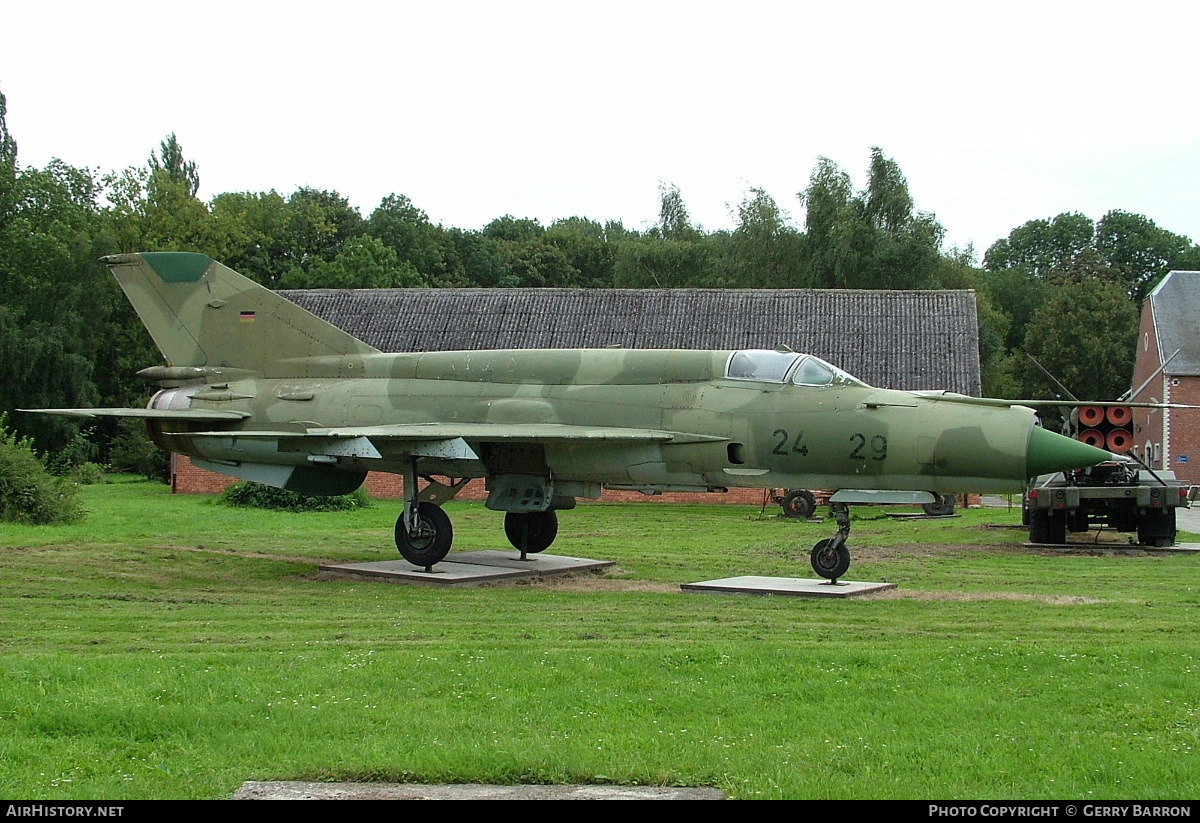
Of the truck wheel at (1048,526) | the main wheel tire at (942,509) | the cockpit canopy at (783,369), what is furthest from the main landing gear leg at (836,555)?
the main wheel tire at (942,509)

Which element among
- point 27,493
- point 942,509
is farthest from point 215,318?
point 942,509

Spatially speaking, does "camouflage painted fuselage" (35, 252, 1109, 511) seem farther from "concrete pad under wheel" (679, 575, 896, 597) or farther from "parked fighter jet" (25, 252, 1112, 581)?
"concrete pad under wheel" (679, 575, 896, 597)

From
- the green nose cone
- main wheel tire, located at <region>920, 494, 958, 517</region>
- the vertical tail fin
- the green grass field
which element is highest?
the vertical tail fin

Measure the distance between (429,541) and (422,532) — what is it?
14cm

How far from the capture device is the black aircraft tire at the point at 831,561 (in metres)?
13.8

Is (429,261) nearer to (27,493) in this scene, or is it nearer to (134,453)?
(134,453)

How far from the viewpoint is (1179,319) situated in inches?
1964

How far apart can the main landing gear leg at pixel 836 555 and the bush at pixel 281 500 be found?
47.4ft

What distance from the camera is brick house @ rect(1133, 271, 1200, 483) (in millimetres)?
47281

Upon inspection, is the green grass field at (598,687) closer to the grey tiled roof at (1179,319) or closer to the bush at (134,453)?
the bush at (134,453)

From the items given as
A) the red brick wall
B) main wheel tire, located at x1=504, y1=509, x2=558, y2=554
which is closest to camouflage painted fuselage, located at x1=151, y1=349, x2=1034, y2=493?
main wheel tire, located at x1=504, y1=509, x2=558, y2=554

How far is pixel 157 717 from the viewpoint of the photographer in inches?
259

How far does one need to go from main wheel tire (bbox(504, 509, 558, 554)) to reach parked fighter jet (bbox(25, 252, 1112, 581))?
27mm
